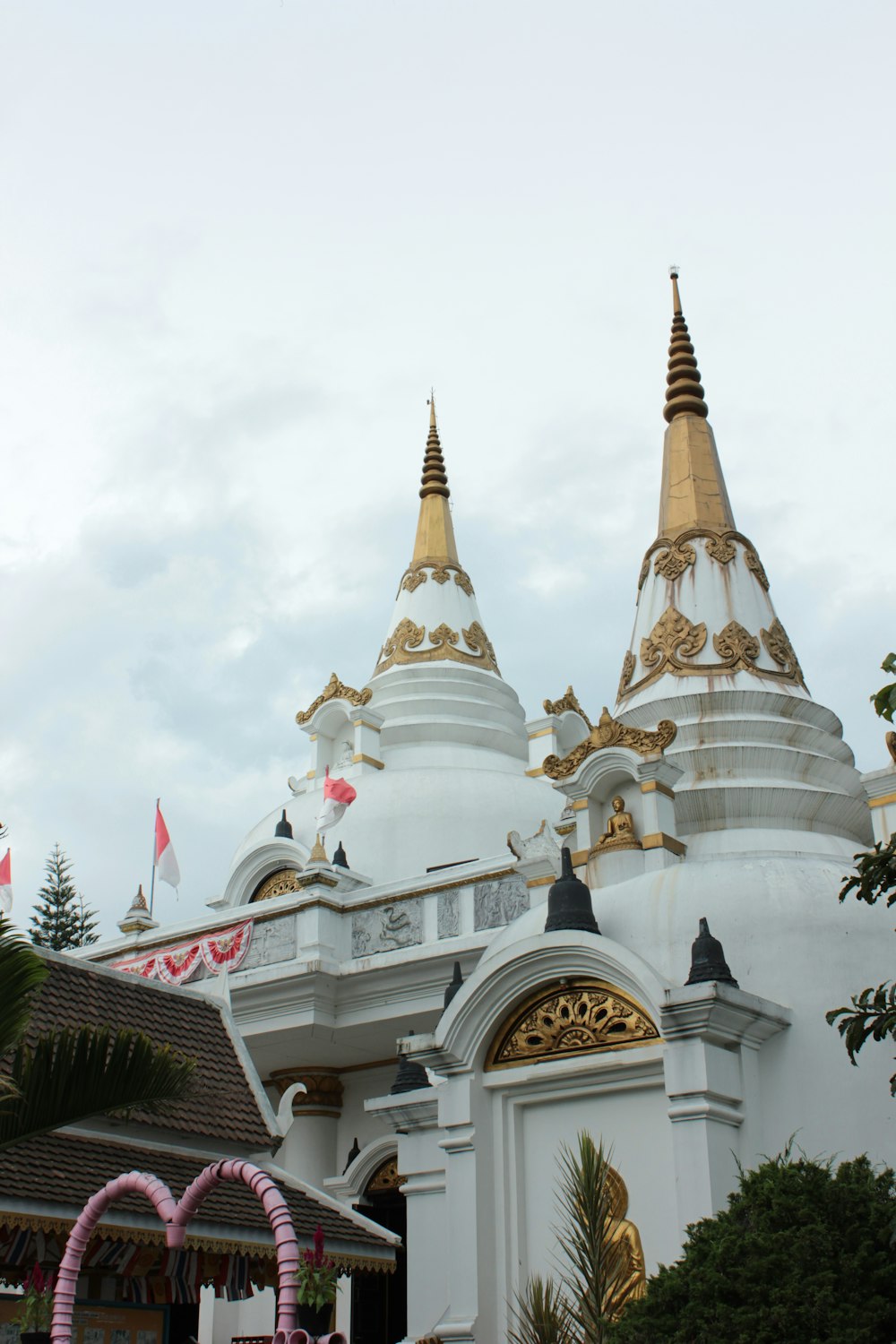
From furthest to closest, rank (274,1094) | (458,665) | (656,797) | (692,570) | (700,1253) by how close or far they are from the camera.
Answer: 1. (458,665)
2. (274,1094)
3. (692,570)
4. (656,797)
5. (700,1253)

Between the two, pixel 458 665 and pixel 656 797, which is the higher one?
pixel 458 665

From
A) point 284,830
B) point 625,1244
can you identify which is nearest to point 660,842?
point 625,1244

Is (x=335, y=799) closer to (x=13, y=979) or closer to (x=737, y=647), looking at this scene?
(x=737, y=647)

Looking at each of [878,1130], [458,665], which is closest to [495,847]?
[458,665]

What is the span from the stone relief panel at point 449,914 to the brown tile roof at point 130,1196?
335 inches

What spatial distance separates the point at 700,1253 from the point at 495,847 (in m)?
15.0

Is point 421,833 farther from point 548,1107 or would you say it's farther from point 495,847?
point 548,1107

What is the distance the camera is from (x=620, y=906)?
1600cm

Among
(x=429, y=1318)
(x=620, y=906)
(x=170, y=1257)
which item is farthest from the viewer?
(x=620, y=906)

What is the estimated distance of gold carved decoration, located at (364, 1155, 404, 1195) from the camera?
72.4 feet

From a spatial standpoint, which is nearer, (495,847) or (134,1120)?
(134,1120)

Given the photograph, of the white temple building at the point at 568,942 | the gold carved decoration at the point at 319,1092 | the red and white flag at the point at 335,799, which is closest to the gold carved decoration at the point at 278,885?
the white temple building at the point at 568,942

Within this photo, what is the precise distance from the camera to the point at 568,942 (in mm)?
14750

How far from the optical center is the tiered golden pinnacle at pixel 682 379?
22.8 metres
